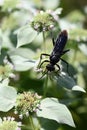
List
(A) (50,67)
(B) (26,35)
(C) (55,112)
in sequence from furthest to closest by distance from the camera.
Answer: (B) (26,35), (A) (50,67), (C) (55,112)

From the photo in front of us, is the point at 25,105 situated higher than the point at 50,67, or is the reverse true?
the point at 50,67

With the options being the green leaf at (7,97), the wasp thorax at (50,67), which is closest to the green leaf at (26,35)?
the wasp thorax at (50,67)

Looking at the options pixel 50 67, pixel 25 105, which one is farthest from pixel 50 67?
pixel 25 105

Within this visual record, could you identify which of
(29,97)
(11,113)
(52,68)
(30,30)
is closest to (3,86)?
(29,97)

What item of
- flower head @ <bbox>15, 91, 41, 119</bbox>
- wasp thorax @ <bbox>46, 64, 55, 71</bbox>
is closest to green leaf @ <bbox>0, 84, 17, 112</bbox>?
flower head @ <bbox>15, 91, 41, 119</bbox>

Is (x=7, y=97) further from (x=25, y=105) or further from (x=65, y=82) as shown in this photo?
(x=65, y=82)

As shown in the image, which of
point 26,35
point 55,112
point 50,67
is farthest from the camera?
point 26,35
